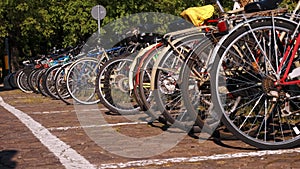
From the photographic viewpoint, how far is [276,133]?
5160mm

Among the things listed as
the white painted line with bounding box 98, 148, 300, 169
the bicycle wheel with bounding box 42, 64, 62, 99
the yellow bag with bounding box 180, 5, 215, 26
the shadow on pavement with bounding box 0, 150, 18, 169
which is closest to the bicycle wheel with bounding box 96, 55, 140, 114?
the yellow bag with bounding box 180, 5, 215, 26

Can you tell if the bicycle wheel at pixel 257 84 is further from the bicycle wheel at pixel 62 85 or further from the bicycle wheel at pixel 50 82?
the bicycle wheel at pixel 50 82

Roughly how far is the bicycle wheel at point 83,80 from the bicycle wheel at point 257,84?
5209mm

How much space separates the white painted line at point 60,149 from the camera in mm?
4332

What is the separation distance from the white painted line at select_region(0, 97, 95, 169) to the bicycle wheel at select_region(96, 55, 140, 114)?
116 centimetres

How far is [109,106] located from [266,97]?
381 cm

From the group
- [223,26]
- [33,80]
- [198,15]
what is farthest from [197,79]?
[33,80]

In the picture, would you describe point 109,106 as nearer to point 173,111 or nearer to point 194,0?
point 173,111

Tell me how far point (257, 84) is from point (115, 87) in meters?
3.85

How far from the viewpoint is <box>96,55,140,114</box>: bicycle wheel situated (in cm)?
806

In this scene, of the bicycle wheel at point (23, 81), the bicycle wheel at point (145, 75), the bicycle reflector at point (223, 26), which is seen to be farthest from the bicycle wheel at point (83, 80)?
the bicycle wheel at point (23, 81)

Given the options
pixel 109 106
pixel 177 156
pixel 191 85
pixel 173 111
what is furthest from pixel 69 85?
pixel 177 156

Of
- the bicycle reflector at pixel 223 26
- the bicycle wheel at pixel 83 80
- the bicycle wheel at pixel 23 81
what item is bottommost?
the bicycle wheel at pixel 23 81

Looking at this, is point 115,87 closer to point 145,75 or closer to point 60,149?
point 145,75
